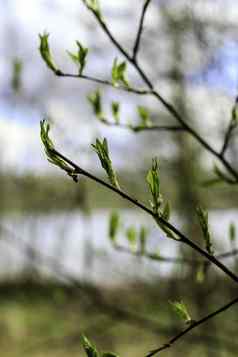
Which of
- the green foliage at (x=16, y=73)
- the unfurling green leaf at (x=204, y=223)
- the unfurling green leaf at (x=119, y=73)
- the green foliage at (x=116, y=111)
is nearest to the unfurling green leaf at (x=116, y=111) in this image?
the green foliage at (x=116, y=111)

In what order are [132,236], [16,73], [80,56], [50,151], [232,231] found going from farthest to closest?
[16,73], [132,236], [232,231], [80,56], [50,151]

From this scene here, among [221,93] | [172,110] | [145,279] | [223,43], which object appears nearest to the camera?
[172,110]

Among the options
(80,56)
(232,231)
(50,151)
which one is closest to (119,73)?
(80,56)

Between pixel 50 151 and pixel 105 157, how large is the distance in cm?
6

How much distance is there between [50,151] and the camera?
723 mm

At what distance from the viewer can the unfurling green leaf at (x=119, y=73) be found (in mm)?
1173

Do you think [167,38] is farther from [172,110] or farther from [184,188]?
[172,110]

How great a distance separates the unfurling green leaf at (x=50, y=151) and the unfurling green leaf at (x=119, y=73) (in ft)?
1.50

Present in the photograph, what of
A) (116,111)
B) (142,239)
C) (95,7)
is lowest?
(142,239)

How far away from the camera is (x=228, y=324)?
4613 mm

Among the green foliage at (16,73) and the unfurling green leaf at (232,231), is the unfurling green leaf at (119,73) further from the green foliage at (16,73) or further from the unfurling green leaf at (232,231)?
the green foliage at (16,73)

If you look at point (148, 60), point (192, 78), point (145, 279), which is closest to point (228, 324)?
point (145, 279)

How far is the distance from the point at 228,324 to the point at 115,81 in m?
3.67

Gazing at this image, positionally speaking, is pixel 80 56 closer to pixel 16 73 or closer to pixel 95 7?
pixel 95 7
